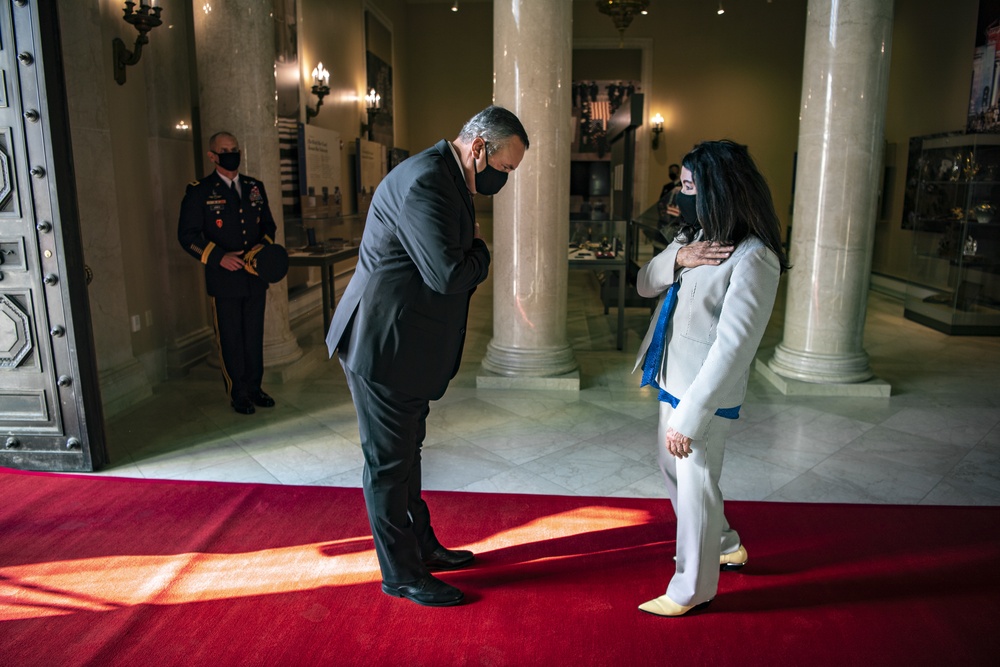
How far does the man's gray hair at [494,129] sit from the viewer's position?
2.48 metres

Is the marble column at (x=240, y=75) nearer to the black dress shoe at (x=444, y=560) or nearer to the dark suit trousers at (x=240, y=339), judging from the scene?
the dark suit trousers at (x=240, y=339)

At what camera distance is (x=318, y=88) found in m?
8.99

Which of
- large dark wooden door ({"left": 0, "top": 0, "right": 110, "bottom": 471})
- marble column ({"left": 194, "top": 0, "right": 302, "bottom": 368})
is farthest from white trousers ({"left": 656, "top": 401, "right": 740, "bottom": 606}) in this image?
marble column ({"left": 194, "top": 0, "right": 302, "bottom": 368})

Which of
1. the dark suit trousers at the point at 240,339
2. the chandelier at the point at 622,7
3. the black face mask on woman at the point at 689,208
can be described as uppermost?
the chandelier at the point at 622,7

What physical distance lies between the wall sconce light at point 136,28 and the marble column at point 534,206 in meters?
2.39

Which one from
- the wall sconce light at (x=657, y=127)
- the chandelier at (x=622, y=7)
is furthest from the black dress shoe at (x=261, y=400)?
the wall sconce light at (x=657, y=127)

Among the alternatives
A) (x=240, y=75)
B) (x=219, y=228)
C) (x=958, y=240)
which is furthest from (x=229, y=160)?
(x=958, y=240)

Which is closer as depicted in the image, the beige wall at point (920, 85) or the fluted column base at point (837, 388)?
the fluted column base at point (837, 388)

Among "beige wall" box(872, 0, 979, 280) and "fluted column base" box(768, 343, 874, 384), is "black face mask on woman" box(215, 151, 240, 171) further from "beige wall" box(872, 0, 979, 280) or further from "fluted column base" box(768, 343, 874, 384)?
"beige wall" box(872, 0, 979, 280)

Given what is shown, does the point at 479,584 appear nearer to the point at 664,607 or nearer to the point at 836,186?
the point at 664,607

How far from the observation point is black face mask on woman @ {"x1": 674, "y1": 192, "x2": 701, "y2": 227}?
8.16ft

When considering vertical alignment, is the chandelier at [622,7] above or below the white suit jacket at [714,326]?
above

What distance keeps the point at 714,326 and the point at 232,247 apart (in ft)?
12.2

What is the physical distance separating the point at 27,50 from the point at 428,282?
2.73 metres
